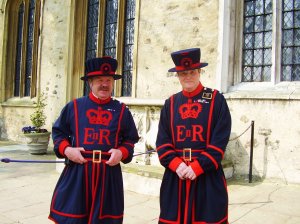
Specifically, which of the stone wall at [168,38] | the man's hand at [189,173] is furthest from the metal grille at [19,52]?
the man's hand at [189,173]

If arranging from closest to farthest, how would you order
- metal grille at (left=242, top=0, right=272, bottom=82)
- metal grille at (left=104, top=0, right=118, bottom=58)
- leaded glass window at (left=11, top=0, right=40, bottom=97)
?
1. metal grille at (left=242, top=0, right=272, bottom=82)
2. metal grille at (left=104, top=0, right=118, bottom=58)
3. leaded glass window at (left=11, top=0, right=40, bottom=97)

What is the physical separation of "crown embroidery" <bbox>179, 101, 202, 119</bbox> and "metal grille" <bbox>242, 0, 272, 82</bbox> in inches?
166

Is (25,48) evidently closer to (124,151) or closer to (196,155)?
(124,151)

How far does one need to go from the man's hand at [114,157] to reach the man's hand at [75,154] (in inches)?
7.6

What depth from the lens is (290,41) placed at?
6148 millimetres

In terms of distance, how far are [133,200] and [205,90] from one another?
8.84 feet

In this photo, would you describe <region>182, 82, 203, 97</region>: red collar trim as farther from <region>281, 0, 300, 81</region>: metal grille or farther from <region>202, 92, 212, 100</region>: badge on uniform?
<region>281, 0, 300, 81</region>: metal grille

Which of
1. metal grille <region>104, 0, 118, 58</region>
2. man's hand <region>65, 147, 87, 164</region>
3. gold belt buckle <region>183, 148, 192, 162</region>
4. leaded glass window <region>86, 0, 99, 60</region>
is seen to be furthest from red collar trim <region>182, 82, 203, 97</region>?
leaded glass window <region>86, 0, 99, 60</region>

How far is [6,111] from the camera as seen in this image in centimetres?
1223

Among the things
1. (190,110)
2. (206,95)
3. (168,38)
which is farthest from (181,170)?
(168,38)

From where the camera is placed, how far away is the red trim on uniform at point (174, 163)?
2442 millimetres

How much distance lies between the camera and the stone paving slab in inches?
154

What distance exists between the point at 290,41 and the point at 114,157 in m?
4.82

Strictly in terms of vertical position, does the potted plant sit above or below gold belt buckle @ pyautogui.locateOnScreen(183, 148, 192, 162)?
below
